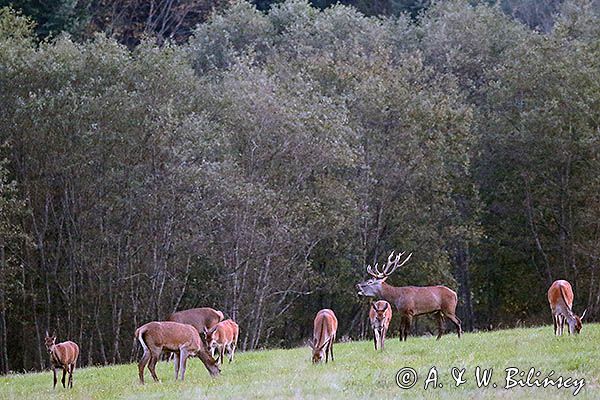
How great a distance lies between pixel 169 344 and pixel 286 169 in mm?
15115

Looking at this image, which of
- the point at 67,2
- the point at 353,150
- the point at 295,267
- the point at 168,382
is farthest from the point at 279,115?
the point at 168,382

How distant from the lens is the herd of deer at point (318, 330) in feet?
51.8

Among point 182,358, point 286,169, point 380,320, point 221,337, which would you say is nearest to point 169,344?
point 182,358

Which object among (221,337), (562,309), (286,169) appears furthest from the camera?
(286,169)

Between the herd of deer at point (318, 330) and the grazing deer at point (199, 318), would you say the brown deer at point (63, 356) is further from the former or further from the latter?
the grazing deer at point (199, 318)

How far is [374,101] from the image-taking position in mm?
32812

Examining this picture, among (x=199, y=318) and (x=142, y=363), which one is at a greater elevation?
(x=199, y=318)

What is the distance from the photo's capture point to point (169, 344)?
15.8 meters

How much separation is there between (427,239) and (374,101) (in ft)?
16.5

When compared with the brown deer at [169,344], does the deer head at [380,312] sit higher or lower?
higher

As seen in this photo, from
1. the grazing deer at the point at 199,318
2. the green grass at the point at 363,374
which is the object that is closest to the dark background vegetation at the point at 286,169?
the grazing deer at the point at 199,318

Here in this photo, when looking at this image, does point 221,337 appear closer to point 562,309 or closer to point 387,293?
point 387,293

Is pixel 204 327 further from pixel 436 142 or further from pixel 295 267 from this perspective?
pixel 436 142

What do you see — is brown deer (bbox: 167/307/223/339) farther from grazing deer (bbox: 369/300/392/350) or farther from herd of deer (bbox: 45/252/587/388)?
grazing deer (bbox: 369/300/392/350)
